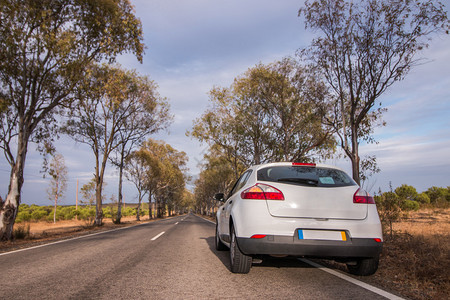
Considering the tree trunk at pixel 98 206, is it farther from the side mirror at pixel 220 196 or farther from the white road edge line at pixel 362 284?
the white road edge line at pixel 362 284

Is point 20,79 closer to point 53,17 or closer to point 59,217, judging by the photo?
point 53,17

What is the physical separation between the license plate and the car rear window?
654 millimetres

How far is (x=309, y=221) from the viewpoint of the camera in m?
4.03

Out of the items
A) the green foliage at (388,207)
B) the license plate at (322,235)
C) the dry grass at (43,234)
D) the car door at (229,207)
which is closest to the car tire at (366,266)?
the license plate at (322,235)

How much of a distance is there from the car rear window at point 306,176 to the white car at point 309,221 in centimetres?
1

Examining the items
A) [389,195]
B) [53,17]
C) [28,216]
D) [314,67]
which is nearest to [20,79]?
[53,17]

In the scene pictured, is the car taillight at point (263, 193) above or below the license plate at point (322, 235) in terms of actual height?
above

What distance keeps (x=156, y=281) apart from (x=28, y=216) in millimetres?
46582

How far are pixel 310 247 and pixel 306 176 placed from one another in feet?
3.41

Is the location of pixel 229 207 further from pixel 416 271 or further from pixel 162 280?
pixel 416 271

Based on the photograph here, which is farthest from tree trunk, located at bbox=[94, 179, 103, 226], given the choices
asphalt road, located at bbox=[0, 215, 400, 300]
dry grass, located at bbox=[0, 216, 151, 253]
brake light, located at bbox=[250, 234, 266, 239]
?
brake light, located at bbox=[250, 234, 266, 239]

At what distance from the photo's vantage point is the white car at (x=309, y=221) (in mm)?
3938

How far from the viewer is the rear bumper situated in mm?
3904

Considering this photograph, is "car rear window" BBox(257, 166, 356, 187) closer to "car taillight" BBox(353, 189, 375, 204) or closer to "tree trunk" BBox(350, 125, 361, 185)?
"car taillight" BBox(353, 189, 375, 204)
